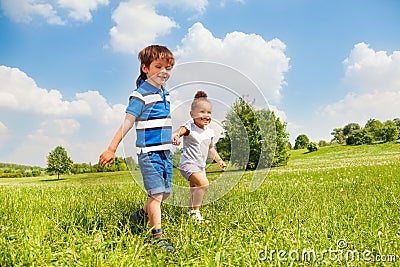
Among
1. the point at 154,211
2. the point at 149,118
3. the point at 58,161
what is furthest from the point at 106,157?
the point at 58,161

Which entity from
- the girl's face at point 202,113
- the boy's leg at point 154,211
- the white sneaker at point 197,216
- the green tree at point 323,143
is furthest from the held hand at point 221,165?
the green tree at point 323,143

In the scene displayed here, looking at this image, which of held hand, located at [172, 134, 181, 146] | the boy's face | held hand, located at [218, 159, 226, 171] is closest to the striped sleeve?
the boy's face

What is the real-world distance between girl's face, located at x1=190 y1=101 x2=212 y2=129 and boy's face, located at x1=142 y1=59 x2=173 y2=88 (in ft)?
2.43

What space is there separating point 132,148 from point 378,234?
2684 millimetres

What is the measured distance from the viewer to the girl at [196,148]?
16.0 feet

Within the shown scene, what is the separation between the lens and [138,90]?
4125 millimetres

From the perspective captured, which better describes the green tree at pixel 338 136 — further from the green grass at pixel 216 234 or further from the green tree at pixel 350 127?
the green grass at pixel 216 234

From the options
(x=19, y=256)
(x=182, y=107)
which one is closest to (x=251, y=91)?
(x=182, y=107)

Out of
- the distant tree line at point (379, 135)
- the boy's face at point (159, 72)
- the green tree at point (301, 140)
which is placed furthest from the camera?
the green tree at point (301, 140)

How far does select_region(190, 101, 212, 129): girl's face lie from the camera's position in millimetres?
4852

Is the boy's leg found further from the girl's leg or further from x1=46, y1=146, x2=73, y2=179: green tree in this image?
x1=46, y1=146, x2=73, y2=179: green tree

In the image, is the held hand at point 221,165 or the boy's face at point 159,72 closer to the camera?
the boy's face at point 159,72

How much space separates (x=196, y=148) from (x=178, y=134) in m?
0.46

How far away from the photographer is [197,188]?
195 inches
